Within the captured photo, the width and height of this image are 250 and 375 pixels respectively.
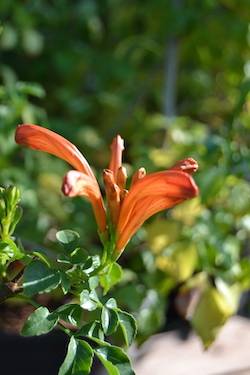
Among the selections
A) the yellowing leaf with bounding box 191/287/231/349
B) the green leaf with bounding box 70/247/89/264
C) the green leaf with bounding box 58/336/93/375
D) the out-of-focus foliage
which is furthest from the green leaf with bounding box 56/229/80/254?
the yellowing leaf with bounding box 191/287/231/349

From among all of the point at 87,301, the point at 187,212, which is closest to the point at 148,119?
Answer: the point at 187,212

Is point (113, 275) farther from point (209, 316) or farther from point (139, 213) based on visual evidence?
point (209, 316)

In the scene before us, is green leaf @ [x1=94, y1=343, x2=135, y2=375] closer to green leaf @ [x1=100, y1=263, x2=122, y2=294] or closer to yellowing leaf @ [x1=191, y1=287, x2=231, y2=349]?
green leaf @ [x1=100, y1=263, x2=122, y2=294]

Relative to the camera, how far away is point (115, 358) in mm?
657

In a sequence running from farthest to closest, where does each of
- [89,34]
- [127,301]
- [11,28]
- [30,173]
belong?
[89,34] < [11,28] < [30,173] < [127,301]

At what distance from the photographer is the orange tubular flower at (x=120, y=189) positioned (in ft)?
2.21

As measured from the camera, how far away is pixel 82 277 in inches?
27.5

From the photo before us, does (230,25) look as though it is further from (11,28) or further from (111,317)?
(111,317)

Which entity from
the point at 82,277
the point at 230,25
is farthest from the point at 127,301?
the point at 230,25

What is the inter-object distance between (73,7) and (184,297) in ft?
3.96

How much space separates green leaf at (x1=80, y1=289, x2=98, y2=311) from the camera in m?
0.67

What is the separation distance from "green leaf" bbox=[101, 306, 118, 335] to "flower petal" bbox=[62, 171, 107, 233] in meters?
0.12

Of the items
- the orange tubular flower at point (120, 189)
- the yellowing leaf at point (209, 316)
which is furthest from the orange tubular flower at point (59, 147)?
the yellowing leaf at point (209, 316)

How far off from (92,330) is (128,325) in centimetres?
5
